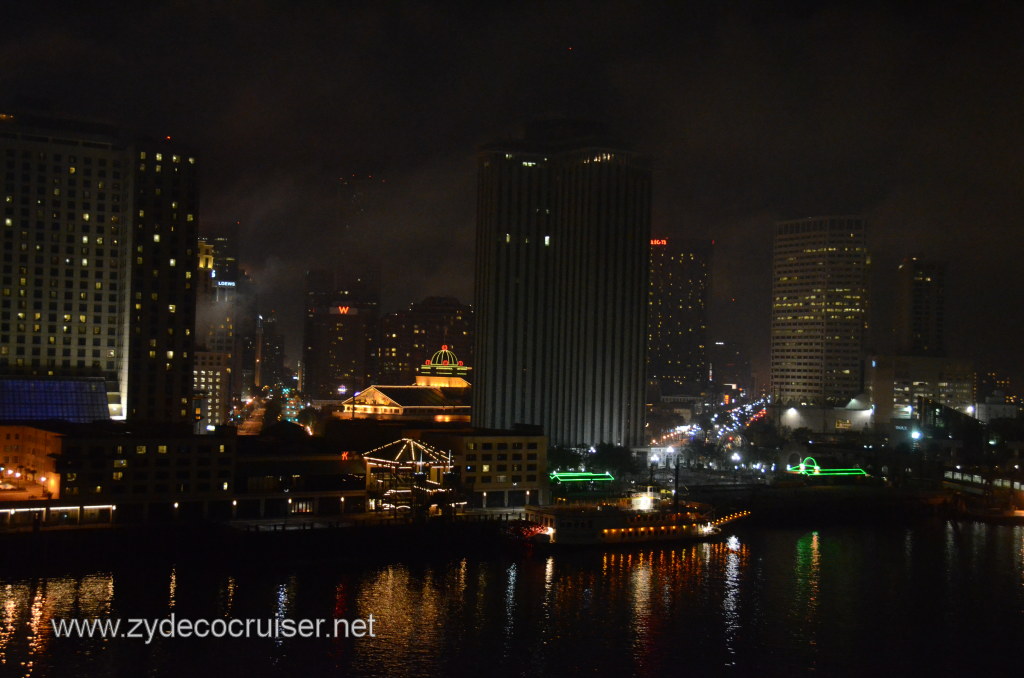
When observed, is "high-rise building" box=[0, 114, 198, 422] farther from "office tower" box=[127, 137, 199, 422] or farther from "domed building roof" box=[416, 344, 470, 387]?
"domed building roof" box=[416, 344, 470, 387]

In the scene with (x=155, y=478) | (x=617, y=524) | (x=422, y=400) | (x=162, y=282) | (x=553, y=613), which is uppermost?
(x=162, y=282)

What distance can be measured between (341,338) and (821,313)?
5927cm

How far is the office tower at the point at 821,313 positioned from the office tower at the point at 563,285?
4367 centimetres

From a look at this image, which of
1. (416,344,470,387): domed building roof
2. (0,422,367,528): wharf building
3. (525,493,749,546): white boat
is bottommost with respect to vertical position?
(525,493,749,546): white boat

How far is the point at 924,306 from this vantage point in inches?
4257

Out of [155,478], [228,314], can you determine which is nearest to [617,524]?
[155,478]

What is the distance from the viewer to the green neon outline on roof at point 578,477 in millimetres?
53750

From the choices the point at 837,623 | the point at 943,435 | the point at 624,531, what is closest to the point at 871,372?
the point at 943,435

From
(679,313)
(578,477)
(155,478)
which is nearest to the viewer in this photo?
(155,478)

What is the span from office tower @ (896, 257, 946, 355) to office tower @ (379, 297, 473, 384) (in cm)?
4991

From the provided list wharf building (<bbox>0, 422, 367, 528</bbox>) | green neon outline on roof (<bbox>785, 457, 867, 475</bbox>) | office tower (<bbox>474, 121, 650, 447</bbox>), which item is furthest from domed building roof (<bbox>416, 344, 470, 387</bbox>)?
wharf building (<bbox>0, 422, 367, 528</bbox>)

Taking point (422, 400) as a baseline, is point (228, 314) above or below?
above

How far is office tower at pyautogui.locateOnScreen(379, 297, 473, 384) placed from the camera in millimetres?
125000

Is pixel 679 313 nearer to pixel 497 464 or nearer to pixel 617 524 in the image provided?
pixel 497 464
